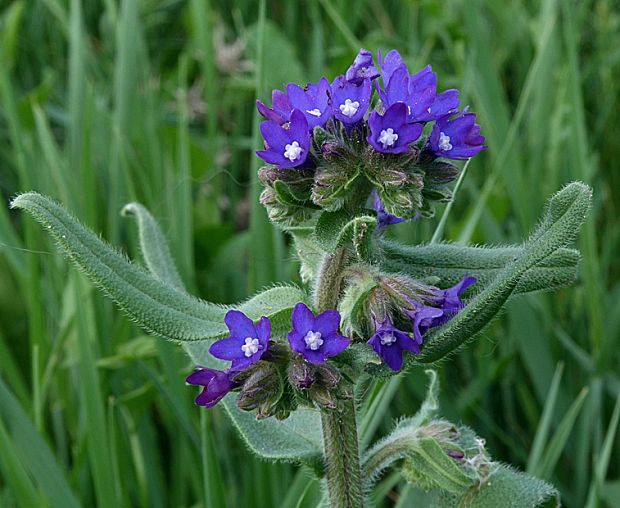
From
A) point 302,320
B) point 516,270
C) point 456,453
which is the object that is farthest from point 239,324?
point 456,453

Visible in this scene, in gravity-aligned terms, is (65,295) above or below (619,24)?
below

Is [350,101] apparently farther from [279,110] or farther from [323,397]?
[323,397]

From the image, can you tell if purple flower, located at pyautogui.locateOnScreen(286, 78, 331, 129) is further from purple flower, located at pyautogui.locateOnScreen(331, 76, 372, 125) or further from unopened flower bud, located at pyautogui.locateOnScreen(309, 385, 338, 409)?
unopened flower bud, located at pyautogui.locateOnScreen(309, 385, 338, 409)

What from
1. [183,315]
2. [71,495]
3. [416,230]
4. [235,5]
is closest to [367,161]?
[183,315]

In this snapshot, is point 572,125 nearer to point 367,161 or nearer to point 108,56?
point 367,161

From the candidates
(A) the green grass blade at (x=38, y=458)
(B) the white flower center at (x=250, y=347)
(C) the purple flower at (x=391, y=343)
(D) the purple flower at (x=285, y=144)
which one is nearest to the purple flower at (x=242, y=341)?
(B) the white flower center at (x=250, y=347)

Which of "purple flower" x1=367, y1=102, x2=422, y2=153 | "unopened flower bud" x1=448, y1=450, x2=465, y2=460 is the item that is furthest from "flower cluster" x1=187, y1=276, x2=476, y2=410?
"unopened flower bud" x1=448, y1=450, x2=465, y2=460
